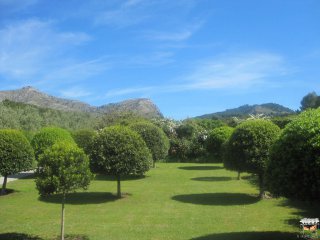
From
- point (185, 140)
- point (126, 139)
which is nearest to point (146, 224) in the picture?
point (126, 139)

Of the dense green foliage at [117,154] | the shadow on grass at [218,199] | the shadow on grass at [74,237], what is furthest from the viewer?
the dense green foliage at [117,154]

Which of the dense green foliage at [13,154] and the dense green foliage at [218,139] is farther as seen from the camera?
the dense green foliage at [218,139]

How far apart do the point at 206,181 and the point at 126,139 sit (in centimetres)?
674

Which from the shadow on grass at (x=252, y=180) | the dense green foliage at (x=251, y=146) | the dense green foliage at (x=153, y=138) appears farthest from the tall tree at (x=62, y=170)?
the dense green foliage at (x=153, y=138)

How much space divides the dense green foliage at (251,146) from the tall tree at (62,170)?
735 centimetres

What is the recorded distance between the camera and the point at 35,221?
13430mm

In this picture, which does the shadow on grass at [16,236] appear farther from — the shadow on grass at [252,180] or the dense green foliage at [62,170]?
the shadow on grass at [252,180]

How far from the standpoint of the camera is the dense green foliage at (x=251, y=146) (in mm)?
16172

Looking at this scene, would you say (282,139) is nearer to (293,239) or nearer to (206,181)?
(293,239)

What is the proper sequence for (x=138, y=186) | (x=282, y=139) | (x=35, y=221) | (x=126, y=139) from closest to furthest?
(x=282, y=139), (x=35, y=221), (x=126, y=139), (x=138, y=186)

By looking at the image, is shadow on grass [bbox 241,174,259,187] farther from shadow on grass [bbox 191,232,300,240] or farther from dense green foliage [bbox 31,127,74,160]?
dense green foliage [bbox 31,127,74,160]

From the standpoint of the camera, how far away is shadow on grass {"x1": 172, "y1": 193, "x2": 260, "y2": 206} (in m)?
16.2

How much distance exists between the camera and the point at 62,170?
11242 mm

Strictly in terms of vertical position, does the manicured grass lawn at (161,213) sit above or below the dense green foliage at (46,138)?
below
